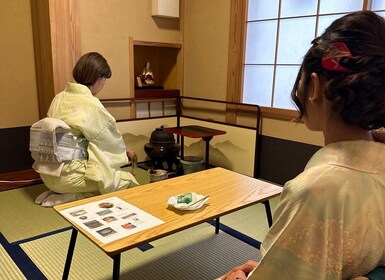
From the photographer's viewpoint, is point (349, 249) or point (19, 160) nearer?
point (349, 249)

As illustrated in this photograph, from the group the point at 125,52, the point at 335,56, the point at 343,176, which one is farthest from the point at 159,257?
the point at 125,52

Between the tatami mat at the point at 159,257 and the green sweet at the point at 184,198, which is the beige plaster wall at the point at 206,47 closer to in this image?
the tatami mat at the point at 159,257

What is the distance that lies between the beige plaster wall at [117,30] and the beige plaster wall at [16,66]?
0.57 m

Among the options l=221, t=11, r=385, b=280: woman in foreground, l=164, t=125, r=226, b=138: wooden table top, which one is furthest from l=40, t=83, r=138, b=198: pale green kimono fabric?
l=221, t=11, r=385, b=280: woman in foreground

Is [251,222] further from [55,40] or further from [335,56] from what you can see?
[55,40]

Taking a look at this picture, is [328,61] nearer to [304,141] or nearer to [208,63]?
[304,141]

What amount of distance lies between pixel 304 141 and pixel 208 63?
149 centimetres

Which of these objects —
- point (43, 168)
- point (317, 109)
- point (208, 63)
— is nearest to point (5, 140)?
point (43, 168)

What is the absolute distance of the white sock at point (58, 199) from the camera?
2779mm

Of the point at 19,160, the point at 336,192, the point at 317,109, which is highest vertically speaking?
the point at 317,109

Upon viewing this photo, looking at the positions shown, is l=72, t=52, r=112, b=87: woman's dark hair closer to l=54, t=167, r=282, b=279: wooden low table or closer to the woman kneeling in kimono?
the woman kneeling in kimono

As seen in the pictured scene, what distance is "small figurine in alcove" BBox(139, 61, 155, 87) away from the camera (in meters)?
4.16

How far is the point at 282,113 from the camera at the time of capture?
3301mm

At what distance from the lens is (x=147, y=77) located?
4184 mm
